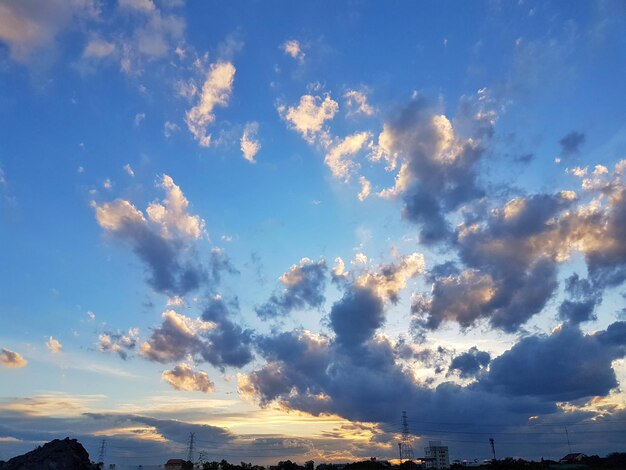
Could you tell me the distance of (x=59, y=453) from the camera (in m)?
109

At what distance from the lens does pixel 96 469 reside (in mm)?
120188

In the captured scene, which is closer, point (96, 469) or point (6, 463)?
point (6, 463)

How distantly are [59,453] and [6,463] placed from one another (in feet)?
44.9

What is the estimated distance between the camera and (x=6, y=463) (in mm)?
111625

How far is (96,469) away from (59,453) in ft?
46.8

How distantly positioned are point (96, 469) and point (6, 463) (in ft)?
63.7

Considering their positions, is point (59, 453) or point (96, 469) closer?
point (59, 453)
